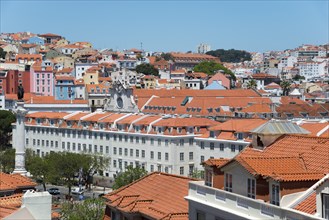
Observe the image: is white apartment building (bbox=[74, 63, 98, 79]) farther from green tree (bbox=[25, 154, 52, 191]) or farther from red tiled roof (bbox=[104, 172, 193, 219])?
red tiled roof (bbox=[104, 172, 193, 219])

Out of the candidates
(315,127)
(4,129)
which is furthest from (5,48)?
(315,127)

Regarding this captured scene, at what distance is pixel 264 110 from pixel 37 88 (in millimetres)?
51520

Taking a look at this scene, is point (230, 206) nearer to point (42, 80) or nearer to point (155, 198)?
point (155, 198)

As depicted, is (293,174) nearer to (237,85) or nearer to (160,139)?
(160,139)

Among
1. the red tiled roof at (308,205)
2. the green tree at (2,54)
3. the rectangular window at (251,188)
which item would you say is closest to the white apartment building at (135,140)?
the rectangular window at (251,188)

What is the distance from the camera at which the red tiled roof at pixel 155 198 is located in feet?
64.3

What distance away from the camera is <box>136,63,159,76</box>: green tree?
159500mm

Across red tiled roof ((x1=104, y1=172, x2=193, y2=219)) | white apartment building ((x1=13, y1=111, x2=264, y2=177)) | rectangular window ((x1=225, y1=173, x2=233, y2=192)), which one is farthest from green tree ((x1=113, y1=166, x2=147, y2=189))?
rectangular window ((x1=225, y1=173, x2=233, y2=192))

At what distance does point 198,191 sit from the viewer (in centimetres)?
1772

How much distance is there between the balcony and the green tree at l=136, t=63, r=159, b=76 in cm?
14159

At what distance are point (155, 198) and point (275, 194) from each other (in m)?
6.29

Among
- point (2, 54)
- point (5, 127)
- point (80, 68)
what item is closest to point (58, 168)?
point (5, 127)

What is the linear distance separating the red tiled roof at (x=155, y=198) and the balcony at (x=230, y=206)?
55.1 inches

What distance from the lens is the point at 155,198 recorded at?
21.1m
